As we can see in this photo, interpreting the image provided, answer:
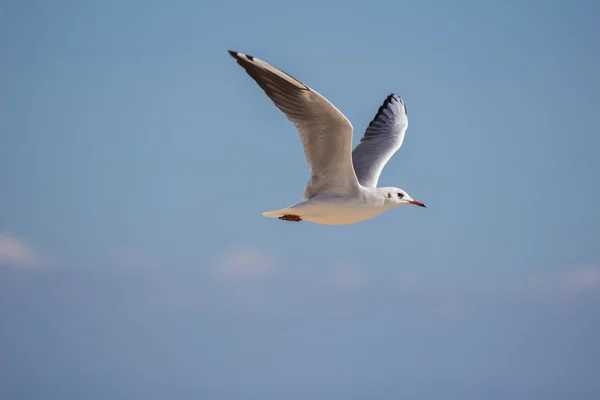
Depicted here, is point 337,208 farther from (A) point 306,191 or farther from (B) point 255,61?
(B) point 255,61

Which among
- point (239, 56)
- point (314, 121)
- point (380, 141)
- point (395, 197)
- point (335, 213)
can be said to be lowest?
point (335, 213)

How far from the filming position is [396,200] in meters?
11.3

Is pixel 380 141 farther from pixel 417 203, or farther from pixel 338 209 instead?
pixel 338 209

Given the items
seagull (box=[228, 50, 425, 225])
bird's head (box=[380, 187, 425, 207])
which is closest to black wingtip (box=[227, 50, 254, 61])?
seagull (box=[228, 50, 425, 225])

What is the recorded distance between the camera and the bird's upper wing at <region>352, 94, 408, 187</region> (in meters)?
12.2

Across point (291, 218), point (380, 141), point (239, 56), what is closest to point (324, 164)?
point (291, 218)

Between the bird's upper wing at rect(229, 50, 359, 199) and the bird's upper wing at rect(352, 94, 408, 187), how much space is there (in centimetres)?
134

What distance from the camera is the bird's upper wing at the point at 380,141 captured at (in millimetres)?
12164

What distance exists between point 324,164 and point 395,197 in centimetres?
125

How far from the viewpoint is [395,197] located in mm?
11273

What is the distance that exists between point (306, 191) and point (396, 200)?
1.19 metres

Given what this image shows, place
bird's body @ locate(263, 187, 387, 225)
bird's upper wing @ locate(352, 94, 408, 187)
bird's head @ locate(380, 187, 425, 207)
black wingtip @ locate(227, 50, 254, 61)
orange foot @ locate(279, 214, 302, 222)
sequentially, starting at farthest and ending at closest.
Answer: bird's upper wing @ locate(352, 94, 408, 187) < bird's head @ locate(380, 187, 425, 207) < orange foot @ locate(279, 214, 302, 222) < bird's body @ locate(263, 187, 387, 225) < black wingtip @ locate(227, 50, 254, 61)

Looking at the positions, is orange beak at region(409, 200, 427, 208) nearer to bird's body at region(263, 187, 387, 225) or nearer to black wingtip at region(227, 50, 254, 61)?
bird's body at region(263, 187, 387, 225)

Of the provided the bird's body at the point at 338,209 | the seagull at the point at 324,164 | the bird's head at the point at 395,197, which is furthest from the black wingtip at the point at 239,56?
the bird's head at the point at 395,197
